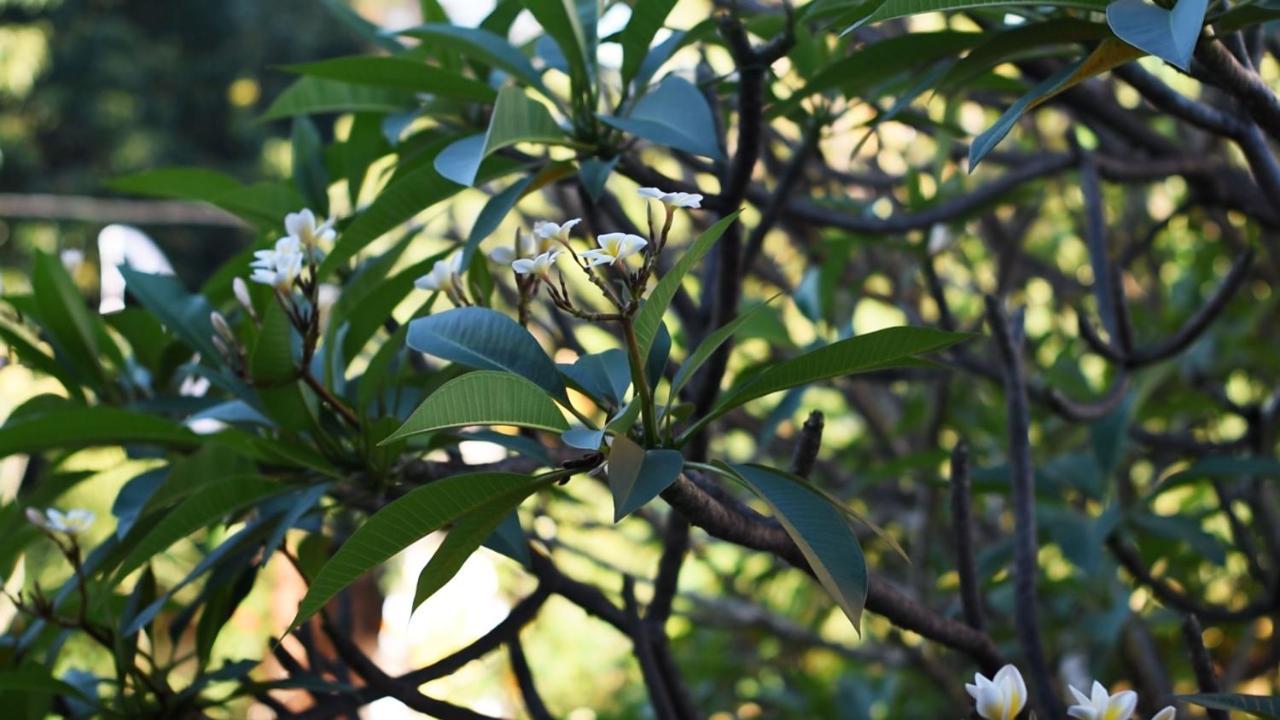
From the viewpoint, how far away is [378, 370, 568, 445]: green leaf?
576 mm

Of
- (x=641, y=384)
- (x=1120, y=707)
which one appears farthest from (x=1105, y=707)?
(x=641, y=384)

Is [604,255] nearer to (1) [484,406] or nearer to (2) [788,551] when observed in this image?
(1) [484,406]

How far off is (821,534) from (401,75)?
44 cm

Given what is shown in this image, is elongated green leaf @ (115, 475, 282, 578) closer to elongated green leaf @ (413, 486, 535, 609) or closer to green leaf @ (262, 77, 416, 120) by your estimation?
elongated green leaf @ (413, 486, 535, 609)

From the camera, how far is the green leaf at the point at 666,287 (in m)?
0.58

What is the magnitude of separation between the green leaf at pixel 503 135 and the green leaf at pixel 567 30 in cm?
6

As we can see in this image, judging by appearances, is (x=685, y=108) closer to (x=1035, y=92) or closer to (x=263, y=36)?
(x=1035, y=92)

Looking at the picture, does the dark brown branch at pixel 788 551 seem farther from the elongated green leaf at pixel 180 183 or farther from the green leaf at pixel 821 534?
the elongated green leaf at pixel 180 183

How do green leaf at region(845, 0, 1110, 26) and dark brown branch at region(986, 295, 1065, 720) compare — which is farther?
dark brown branch at region(986, 295, 1065, 720)

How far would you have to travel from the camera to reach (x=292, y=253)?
29.9 inches

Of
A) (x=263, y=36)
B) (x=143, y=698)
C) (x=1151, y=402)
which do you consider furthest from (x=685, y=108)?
(x=263, y=36)

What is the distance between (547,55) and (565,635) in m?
3.65

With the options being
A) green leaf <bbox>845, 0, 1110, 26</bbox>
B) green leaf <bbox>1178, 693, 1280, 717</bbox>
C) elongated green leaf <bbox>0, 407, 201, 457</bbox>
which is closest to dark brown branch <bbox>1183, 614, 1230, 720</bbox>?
green leaf <bbox>1178, 693, 1280, 717</bbox>

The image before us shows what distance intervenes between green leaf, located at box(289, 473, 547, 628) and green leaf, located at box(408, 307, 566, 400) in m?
0.08
